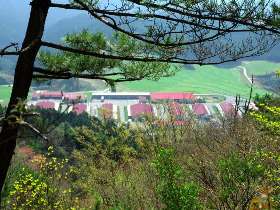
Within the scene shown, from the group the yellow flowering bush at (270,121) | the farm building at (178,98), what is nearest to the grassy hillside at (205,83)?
the farm building at (178,98)

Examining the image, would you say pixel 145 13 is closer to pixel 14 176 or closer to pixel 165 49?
pixel 165 49

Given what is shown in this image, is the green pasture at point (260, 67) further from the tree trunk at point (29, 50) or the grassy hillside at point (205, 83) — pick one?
the tree trunk at point (29, 50)

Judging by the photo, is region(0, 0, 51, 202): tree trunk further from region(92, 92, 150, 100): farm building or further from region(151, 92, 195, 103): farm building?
region(92, 92, 150, 100): farm building

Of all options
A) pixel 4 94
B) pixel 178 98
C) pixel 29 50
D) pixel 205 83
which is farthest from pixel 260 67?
pixel 29 50

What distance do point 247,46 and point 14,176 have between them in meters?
10.1

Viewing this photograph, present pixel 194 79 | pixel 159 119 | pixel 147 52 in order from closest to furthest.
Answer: pixel 147 52
pixel 159 119
pixel 194 79

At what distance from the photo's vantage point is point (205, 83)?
140m

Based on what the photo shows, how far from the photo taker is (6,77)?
488 feet

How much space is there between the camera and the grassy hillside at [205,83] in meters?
133

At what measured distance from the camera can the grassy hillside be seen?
435 feet

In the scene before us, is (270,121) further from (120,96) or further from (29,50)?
(120,96)

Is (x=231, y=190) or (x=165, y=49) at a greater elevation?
(x=165, y=49)

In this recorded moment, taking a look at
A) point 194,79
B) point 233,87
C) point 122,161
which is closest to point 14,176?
point 122,161

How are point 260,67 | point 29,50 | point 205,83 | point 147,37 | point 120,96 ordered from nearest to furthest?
point 29,50, point 147,37, point 120,96, point 205,83, point 260,67
